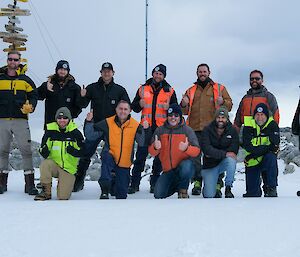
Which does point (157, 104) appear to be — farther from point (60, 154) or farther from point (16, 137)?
point (16, 137)

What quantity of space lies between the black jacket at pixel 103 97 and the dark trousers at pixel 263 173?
236 centimetres

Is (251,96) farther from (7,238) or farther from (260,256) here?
(7,238)

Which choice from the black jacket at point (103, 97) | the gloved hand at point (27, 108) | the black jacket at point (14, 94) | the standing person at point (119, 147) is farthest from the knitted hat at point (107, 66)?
the gloved hand at point (27, 108)

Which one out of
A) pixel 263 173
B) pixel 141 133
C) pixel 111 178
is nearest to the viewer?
pixel 111 178

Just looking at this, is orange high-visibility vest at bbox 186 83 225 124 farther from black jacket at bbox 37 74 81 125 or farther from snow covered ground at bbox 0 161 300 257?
snow covered ground at bbox 0 161 300 257

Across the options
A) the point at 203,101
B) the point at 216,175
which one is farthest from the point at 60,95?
the point at 216,175

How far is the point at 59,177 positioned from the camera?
613 centimetres

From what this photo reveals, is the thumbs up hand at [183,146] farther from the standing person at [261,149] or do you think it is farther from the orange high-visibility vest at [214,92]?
the orange high-visibility vest at [214,92]

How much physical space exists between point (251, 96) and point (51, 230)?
4.44 m

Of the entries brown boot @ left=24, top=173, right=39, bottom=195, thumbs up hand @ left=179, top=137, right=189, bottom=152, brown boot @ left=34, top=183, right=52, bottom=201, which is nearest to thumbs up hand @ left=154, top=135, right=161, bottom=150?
thumbs up hand @ left=179, top=137, right=189, bottom=152

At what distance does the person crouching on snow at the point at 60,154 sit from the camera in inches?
240

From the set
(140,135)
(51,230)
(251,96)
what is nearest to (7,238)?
(51,230)

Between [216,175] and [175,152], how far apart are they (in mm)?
786

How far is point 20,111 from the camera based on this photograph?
258 inches
